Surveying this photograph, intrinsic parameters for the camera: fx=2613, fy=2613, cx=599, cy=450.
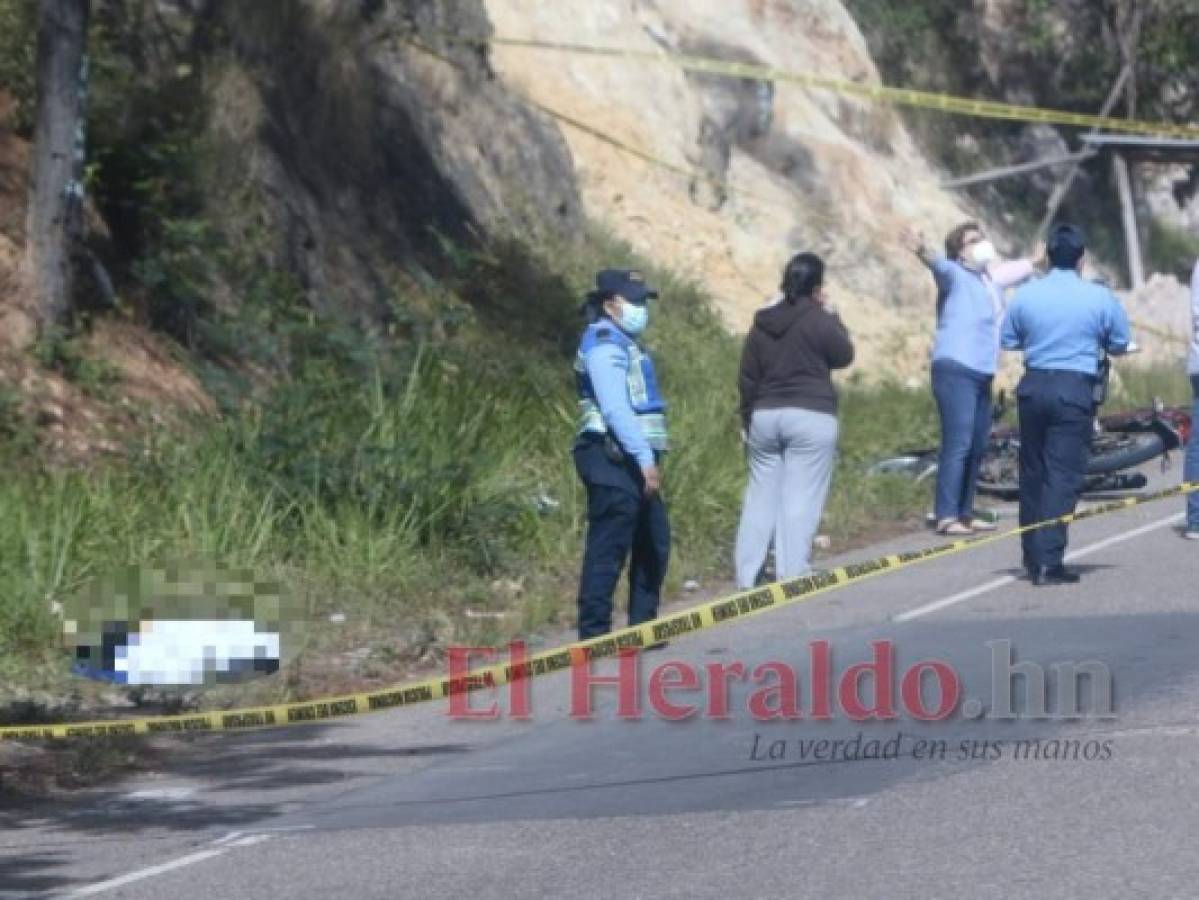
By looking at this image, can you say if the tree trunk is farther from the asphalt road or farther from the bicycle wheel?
the bicycle wheel

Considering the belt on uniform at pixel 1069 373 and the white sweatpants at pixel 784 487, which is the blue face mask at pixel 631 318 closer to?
the white sweatpants at pixel 784 487

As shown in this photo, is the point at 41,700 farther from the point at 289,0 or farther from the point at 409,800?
the point at 289,0

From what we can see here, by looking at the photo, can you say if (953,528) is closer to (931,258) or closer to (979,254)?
(979,254)

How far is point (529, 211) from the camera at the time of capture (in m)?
24.1

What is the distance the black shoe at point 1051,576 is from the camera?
13.9 metres

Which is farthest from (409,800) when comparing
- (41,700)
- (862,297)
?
(862,297)

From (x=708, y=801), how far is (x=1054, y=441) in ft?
17.7

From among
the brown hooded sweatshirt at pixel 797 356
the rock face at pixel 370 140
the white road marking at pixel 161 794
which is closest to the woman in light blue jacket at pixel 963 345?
the brown hooded sweatshirt at pixel 797 356

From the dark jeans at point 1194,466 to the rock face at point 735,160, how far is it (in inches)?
385

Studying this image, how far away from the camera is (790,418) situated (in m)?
13.7

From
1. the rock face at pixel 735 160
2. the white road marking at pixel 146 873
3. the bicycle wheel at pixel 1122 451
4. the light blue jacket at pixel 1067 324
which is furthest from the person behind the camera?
the rock face at pixel 735 160

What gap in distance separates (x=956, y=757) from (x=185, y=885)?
114 inches

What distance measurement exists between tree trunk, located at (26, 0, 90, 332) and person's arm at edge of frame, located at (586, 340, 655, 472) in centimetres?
504

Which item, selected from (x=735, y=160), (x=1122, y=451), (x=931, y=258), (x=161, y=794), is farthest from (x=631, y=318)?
(x=735, y=160)
